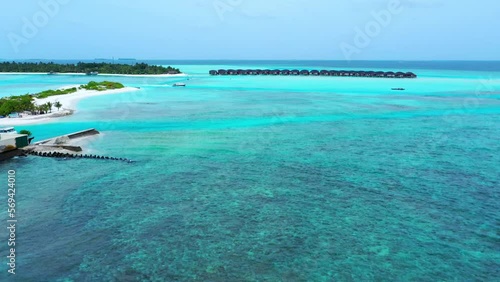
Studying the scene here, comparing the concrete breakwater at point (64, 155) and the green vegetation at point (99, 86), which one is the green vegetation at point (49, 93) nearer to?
the green vegetation at point (99, 86)

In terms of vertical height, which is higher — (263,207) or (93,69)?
(93,69)

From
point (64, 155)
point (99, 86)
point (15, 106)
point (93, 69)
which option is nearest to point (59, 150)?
point (64, 155)

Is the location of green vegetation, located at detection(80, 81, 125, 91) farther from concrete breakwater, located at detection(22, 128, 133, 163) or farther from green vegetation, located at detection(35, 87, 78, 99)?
concrete breakwater, located at detection(22, 128, 133, 163)

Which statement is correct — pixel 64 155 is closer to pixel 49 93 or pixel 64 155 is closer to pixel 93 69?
pixel 49 93

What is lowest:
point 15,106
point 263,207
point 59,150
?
point 263,207

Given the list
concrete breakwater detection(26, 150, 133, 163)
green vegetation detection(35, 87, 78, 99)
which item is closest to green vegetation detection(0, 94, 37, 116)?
green vegetation detection(35, 87, 78, 99)

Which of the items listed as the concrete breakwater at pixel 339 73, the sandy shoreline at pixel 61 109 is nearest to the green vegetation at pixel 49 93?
the sandy shoreline at pixel 61 109

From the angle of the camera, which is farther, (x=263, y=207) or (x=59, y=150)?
(x=59, y=150)

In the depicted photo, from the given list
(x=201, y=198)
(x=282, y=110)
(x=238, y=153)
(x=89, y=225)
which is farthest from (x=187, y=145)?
(x=282, y=110)
